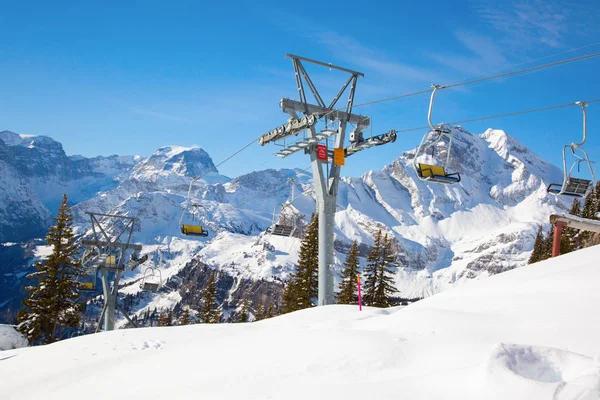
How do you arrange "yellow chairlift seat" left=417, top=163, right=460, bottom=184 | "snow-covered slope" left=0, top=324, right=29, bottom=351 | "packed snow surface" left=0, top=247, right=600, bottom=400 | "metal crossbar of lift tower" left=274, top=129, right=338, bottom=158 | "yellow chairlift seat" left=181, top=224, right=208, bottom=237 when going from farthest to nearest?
"yellow chairlift seat" left=181, top=224, right=208, bottom=237 → "snow-covered slope" left=0, top=324, right=29, bottom=351 → "metal crossbar of lift tower" left=274, top=129, right=338, bottom=158 → "yellow chairlift seat" left=417, top=163, right=460, bottom=184 → "packed snow surface" left=0, top=247, right=600, bottom=400

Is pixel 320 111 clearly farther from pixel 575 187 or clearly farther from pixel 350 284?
pixel 350 284

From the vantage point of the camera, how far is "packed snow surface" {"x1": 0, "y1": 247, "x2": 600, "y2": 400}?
538cm

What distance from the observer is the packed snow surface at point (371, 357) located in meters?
5.38

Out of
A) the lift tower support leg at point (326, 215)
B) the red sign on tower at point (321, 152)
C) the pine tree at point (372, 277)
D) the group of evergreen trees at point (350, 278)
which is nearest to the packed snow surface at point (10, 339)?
the lift tower support leg at point (326, 215)

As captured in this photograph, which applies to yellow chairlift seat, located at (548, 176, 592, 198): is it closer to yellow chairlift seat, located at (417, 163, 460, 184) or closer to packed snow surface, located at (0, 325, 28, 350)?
yellow chairlift seat, located at (417, 163, 460, 184)

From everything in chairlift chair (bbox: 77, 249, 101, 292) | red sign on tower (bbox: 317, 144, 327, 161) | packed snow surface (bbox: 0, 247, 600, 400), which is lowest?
chairlift chair (bbox: 77, 249, 101, 292)

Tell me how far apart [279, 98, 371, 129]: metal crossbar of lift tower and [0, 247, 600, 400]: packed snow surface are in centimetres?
914

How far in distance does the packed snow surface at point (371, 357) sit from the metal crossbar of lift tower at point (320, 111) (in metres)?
9.14

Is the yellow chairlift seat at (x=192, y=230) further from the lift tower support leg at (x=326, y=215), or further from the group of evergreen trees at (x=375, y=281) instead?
the group of evergreen trees at (x=375, y=281)

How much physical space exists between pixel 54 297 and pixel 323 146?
63.7ft

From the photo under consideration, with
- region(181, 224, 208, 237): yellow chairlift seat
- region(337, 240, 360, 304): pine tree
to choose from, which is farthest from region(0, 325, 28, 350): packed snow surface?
region(337, 240, 360, 304): pine tree

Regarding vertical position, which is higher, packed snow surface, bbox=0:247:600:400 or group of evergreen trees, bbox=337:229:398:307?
packed snow surface, bbox=0:247:600:400

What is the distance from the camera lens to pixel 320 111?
1958 centimetres

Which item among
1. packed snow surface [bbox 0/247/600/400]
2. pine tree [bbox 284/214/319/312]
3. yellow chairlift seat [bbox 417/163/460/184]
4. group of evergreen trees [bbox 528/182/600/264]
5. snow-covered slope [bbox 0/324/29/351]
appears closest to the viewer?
packed snow surface [bbox 0/247/600/400]
